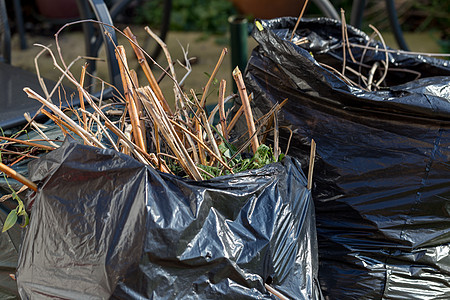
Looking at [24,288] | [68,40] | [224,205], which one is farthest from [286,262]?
[68,40]

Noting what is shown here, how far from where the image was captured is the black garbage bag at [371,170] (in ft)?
3.44

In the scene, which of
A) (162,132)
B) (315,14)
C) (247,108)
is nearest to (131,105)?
(162,132)

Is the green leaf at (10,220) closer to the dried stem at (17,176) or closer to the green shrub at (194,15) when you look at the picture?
the dried stem at (17,176)

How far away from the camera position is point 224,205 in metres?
0.86

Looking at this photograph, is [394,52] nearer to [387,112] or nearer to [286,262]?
[387,112]

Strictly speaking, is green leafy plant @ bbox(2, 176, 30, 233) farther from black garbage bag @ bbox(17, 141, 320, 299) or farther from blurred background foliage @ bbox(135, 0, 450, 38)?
blurred background foliage @ bbox(135, 0, 450, 38)

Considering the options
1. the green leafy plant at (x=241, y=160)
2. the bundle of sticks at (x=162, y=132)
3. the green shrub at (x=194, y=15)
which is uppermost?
the bundle of sticks at (x=162, y=132)

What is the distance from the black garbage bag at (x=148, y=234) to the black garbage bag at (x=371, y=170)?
0.27 m

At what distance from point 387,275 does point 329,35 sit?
679mm

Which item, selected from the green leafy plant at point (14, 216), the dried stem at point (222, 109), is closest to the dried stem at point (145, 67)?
the dried stem at point (222, 109)

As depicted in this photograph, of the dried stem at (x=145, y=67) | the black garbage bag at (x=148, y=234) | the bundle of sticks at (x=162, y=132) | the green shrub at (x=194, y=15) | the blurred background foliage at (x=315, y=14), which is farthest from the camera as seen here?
the green shrub at (x=194, y=15)

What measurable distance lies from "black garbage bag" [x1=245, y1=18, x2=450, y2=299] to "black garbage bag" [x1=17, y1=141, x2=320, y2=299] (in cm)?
27

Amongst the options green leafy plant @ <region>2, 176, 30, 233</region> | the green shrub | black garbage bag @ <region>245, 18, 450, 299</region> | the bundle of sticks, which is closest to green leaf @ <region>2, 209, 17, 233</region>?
green leafy plant @ <region>2, 176, 30, 233</region>

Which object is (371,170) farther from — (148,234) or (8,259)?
(8,259)
